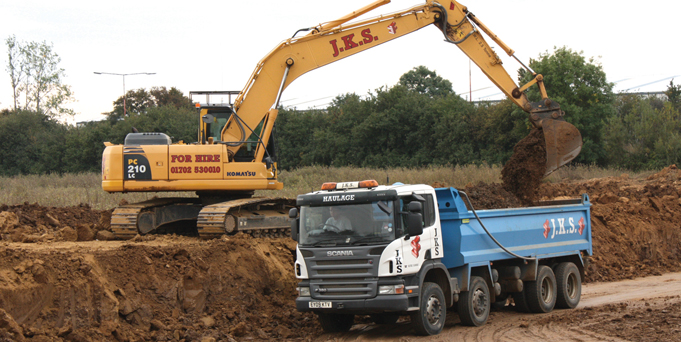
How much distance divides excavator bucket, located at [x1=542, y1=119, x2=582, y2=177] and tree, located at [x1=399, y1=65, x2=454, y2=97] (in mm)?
56291

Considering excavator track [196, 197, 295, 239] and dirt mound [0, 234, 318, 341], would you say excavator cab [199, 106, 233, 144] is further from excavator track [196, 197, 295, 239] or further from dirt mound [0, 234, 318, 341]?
dirt mound [0, 234, 318, 341]

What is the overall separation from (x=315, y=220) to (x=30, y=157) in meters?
51.6

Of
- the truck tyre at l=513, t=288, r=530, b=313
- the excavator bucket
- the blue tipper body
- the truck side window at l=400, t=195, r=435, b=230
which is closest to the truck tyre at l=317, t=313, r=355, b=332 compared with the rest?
the blue tipper body

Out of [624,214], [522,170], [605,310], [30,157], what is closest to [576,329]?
[605,310]

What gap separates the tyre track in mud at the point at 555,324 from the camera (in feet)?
32.5

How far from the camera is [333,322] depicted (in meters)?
10.5

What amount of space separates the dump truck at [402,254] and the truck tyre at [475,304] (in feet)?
0.06

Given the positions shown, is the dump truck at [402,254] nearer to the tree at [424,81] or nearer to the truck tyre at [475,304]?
the truck tyre at [475,304]

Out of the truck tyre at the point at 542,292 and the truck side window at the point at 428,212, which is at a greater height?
the truck side window at the point at 428,212

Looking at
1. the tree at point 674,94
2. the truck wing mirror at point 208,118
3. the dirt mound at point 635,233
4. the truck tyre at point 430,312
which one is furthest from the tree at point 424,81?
the truck tyre at point 430,312

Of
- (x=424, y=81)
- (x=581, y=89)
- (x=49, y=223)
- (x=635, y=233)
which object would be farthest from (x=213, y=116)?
(x=424, y=81)

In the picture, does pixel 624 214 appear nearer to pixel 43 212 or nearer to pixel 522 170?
pixel 522 170

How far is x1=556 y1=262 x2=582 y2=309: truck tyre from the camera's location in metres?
13.0

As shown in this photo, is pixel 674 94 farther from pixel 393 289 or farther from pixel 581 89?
pixel 393 289
